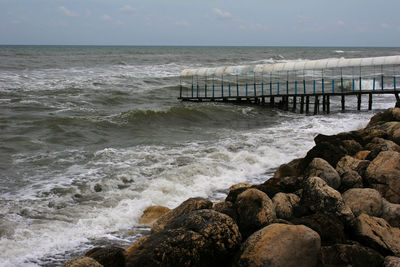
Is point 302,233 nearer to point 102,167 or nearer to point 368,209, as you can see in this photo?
point 368,209

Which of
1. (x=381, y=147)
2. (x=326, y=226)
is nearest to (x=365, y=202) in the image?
(x=326, y=226)

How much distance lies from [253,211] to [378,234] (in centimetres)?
176

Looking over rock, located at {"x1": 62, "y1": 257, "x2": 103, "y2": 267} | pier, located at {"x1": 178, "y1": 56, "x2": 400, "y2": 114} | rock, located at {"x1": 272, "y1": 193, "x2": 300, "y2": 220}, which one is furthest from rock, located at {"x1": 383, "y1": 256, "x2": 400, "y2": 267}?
pier, located at {"x1": 178, "y1": 56, "x2": 400, "y2": 114}

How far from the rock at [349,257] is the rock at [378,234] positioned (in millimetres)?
592

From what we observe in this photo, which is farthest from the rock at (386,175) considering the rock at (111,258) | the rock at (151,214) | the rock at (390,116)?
the rock at (390,116)

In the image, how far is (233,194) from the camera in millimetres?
7777

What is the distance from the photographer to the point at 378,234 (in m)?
6.25

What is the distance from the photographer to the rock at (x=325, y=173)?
27.0ft

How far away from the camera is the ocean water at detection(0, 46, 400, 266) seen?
27.4 ft

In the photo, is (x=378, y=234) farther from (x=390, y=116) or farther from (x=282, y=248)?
(x=390, y=116)

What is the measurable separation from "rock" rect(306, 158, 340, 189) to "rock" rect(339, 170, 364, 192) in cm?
14

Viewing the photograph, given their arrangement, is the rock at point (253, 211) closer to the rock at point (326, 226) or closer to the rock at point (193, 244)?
the rock at point (326, 226)

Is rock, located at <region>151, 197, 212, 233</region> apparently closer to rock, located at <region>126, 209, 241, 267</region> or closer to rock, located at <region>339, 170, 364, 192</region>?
rock, located at <region>126, 209, 241, 267</region>

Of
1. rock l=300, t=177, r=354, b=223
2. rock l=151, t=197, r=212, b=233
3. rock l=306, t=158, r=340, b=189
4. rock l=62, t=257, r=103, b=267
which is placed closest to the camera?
rock l=62, t=257, r=103, b=267
